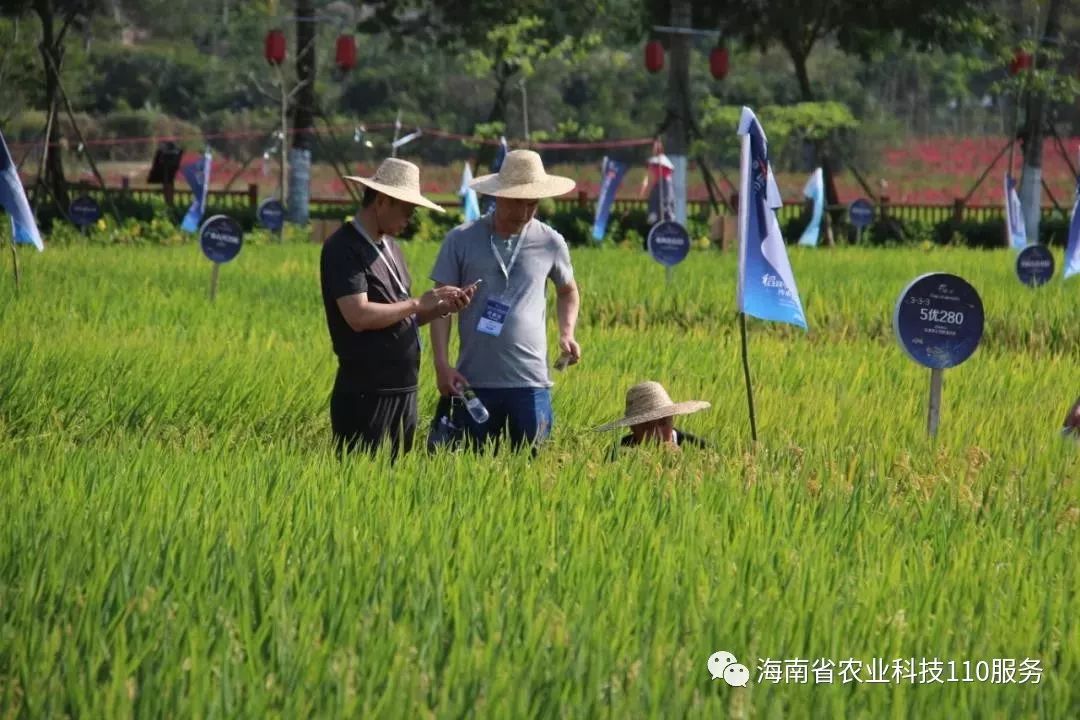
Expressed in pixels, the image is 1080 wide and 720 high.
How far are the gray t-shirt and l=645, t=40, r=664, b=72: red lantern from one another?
76.8ft

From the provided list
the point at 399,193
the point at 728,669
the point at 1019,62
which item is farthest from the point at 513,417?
the point at 1019,62

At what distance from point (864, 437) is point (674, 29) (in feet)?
62.5

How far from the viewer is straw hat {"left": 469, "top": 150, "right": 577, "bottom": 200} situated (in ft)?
20.0

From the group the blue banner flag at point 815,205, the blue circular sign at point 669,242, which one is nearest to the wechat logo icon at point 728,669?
the blue circular sign at point 669,242

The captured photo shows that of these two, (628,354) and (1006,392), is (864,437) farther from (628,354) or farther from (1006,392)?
(628,354)

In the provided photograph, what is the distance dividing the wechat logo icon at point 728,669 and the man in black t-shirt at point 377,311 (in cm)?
242

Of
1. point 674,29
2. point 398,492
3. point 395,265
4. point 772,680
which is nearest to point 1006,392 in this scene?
point 395,265

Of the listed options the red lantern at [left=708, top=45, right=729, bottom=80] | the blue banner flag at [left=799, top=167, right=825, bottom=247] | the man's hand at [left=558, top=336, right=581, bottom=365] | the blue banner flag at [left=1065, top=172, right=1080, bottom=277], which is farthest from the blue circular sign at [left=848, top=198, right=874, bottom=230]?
the man's hand at [left=558, top=336, right=581, bottom=365]

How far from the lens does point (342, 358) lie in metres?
6.04

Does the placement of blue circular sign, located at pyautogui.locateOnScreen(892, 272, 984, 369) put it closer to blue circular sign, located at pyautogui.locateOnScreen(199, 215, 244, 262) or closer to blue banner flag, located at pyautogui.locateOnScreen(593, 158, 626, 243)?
blue circular sign, located at pyautogui.locateOnScreen(199, 215, 244, 262)

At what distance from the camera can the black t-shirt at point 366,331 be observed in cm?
587

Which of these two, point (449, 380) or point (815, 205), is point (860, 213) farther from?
point (449, 380)

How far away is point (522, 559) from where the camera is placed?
4277 mm

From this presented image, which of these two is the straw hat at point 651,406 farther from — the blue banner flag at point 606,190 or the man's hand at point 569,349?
the blue banner flag at point 606,190
